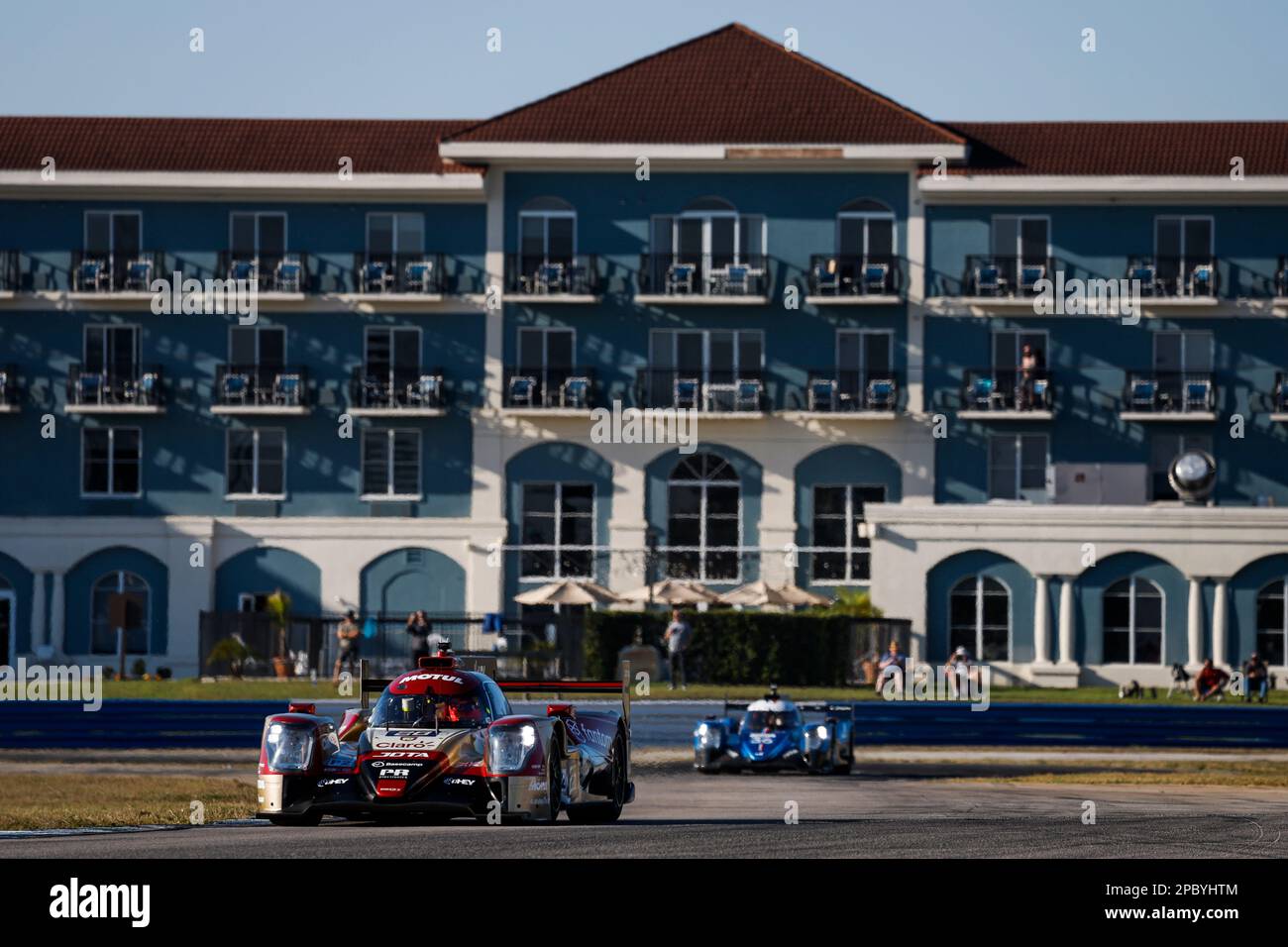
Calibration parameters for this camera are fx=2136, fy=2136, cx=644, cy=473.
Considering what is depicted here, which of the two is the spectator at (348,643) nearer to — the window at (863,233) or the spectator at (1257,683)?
the window at (863,233)

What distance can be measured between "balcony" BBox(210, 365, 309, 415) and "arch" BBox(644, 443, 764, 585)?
32.4 ft

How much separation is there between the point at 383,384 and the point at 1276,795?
37107 millimetres

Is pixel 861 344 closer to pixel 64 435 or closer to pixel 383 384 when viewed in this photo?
pixel 383 384

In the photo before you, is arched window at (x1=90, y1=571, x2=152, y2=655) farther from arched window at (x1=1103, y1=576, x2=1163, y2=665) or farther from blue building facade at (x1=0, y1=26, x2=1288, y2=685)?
arched window at (x1=1103, y1=576, x2=1163, y2=665)

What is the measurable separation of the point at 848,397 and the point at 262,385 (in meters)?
16.3

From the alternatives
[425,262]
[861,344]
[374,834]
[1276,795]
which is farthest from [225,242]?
[374,834]

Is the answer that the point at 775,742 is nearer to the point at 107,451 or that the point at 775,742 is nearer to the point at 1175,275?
the point at 1175,275

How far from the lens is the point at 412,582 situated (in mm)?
59188

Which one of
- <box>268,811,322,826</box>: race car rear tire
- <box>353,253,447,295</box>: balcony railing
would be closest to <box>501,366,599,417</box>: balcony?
<box>353,253,447,295</box>: balcony railing

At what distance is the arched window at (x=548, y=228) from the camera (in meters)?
60.1

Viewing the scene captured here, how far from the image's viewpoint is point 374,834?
16.1 m

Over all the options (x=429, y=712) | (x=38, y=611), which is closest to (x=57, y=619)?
(x=38, y=611)

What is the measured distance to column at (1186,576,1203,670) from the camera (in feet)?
183

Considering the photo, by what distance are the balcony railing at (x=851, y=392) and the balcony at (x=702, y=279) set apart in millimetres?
2908
